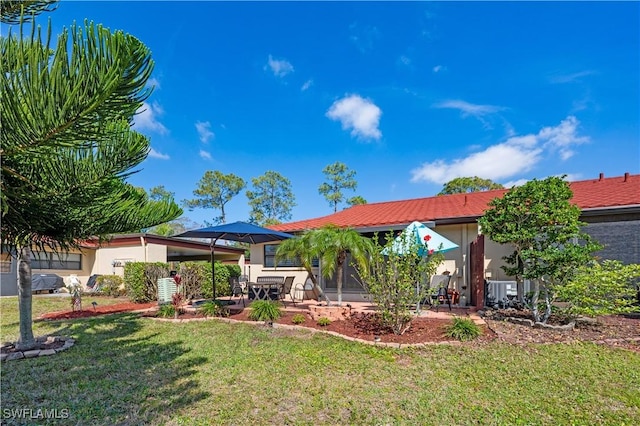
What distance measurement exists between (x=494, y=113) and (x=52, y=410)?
1962 centimetres

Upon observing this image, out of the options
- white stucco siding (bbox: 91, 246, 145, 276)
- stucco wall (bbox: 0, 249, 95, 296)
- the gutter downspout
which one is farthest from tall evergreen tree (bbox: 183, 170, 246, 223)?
the gutter downspout

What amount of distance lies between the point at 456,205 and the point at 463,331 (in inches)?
337

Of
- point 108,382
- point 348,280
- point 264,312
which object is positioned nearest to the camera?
point 108,382

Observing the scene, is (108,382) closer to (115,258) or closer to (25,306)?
(25,306)

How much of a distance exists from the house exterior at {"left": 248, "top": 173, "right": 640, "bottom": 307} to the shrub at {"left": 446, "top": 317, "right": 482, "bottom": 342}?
10.5 feet

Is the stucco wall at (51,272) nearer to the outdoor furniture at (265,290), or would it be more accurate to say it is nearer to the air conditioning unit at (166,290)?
the air conditioning unit at (166,290)

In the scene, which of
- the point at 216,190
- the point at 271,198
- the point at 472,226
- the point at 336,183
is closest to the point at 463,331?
the point at 472,226

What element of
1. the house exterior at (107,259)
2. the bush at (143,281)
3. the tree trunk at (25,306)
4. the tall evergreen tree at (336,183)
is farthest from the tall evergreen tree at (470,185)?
the tree trunk at (25,306)

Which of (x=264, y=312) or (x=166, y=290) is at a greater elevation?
(x=166, y=290)

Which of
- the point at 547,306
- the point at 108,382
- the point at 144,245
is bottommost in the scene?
the point at 108,382

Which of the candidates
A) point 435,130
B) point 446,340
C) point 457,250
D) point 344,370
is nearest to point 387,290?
point 446,340

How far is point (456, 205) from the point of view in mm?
14695

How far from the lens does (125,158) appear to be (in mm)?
2797

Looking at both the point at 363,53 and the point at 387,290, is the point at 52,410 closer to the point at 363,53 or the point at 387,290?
the point at 387,290
